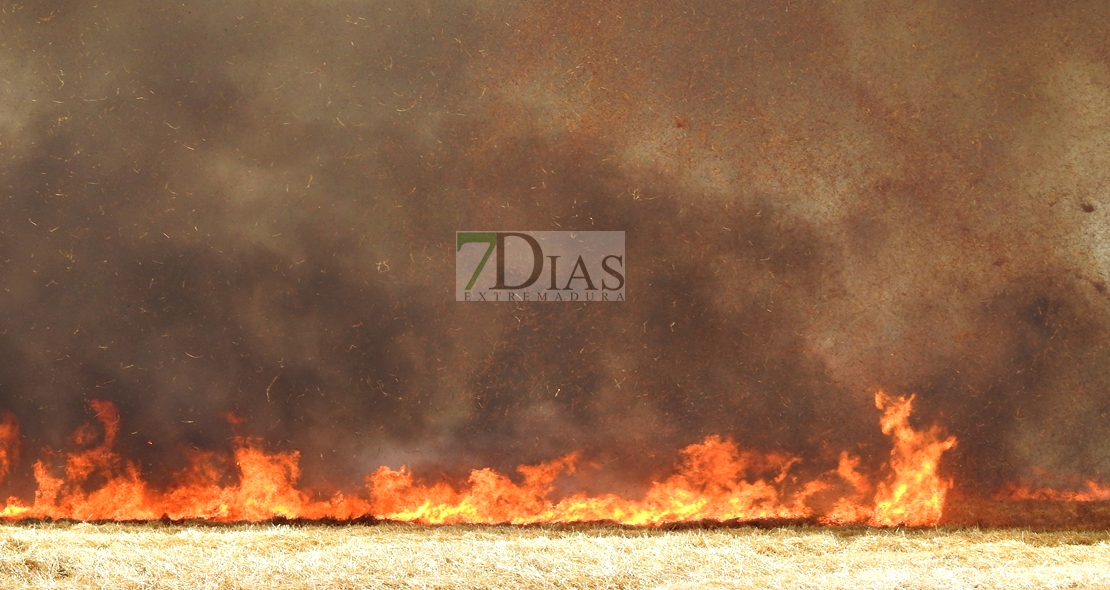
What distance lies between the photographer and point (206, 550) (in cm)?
289

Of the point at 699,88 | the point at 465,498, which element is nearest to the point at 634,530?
the point at 465,498

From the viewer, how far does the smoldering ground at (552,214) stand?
3404mm

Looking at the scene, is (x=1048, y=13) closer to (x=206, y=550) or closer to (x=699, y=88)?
(x=699, y=88)

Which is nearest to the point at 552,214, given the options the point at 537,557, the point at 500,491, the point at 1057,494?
the point at 500,491

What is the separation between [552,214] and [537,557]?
1.49m

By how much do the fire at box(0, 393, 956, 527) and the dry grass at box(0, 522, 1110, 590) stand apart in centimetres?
11

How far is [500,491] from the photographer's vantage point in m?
3.46

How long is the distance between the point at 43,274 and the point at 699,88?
3120 millimetres

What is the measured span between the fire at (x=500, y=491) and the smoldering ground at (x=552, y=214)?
0.34 ft
